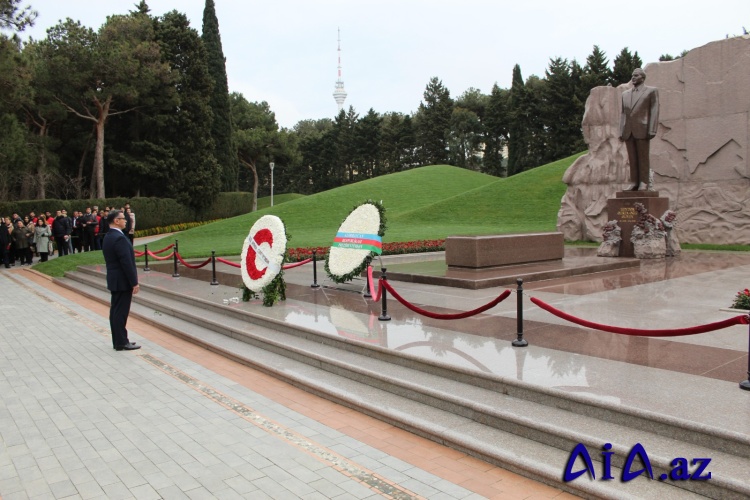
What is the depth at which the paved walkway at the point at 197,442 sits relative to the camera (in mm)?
4254

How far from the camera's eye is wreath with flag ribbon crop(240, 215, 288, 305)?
998 cm

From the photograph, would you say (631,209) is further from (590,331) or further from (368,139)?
(368,139)

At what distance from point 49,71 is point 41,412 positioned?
3219 centimetres

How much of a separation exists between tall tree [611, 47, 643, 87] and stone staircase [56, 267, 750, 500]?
48910mm

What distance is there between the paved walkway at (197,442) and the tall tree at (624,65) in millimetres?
49734

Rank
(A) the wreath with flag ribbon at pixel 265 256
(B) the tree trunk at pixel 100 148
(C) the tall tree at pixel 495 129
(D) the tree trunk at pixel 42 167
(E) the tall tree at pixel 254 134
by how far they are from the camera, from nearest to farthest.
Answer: (A) the wreath with flag ribbon at pixel 265 256
(D) the tree trunk at pixel 42 167
(B) the tree trunk at pixel 100 148
(E) the tall tree at pixel 254 134
(C) the tall tree at pixel 495 129

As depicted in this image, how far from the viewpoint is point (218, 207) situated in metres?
44.8

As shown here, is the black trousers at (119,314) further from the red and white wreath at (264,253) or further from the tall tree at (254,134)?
the tall tree at (254,134)

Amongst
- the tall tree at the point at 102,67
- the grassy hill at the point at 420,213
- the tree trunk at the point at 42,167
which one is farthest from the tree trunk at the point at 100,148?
the grassy hill at the point at 420,213

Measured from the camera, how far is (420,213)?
3550 cm

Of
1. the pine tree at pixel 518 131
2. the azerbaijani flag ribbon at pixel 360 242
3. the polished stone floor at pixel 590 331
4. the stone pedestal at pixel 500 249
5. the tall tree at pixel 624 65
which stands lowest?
the polished stone floor at pixel 590 331

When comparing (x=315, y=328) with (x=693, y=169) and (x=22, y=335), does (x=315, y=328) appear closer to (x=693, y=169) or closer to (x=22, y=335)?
(x=22, y=335)

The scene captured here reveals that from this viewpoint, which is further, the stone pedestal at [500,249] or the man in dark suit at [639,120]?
the man in dark suit at [639,120]

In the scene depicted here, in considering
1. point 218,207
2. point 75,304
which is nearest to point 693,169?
point 75,304
